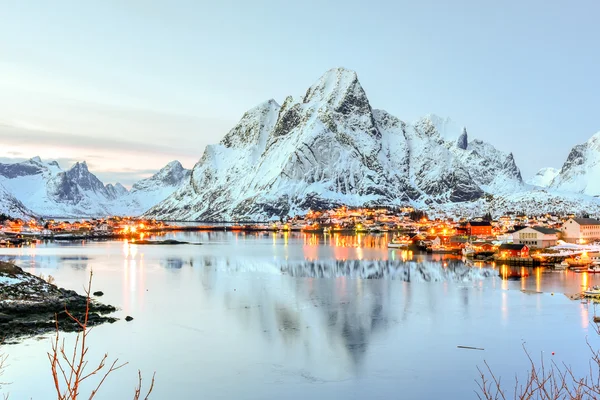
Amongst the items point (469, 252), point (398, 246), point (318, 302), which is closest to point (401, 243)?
point (398, 246)

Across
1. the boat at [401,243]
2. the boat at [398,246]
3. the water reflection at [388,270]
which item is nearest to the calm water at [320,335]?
the water reflection at [388,270]

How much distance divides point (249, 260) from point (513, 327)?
42419 millimetres

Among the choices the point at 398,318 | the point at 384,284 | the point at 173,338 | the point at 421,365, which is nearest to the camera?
the point at 421,365

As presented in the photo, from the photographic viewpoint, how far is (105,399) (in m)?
18.3

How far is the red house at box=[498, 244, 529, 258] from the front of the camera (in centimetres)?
6081

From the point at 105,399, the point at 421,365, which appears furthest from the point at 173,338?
the point at 421,365

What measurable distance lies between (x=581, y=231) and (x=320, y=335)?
209ft

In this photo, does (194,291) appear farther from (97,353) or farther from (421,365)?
(421,365)

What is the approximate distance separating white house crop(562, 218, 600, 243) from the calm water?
32.2 meters

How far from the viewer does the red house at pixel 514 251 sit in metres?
60.8

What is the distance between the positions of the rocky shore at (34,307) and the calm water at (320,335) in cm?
155

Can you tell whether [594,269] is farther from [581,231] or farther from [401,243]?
[401,243]

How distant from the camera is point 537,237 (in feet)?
234

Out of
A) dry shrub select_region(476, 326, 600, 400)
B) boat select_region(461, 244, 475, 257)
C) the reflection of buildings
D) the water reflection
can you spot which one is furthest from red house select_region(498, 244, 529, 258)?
dry shrub select_region(476, 326, 600, 400)
